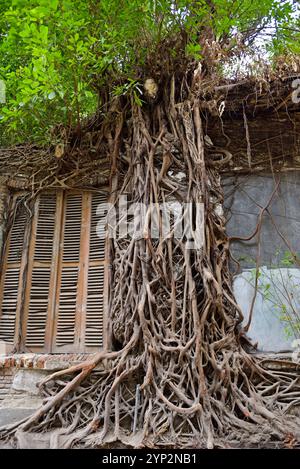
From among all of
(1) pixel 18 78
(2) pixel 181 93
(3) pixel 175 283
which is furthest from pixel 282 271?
(1) pixel 18 78

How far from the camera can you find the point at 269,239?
4250 millimetres

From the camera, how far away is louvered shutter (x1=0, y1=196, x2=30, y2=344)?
3999 mm

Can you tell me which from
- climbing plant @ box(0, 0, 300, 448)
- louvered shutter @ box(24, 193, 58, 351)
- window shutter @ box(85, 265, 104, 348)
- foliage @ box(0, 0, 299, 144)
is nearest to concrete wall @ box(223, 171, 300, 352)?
climbing plant @ box(0, 0, 300, 448)

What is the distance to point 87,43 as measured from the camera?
398 cm

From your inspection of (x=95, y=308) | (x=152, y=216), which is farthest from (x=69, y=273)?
(x=152, y=216)

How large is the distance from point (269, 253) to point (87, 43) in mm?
2698

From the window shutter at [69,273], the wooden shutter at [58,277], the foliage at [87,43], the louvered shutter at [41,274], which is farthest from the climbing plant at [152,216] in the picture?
the louvered shutter at [41,274]

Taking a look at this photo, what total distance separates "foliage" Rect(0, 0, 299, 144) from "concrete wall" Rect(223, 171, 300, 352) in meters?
1.50

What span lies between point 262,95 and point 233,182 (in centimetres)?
98

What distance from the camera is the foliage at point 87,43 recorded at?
12.6 feet

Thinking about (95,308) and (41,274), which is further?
(41,274)
